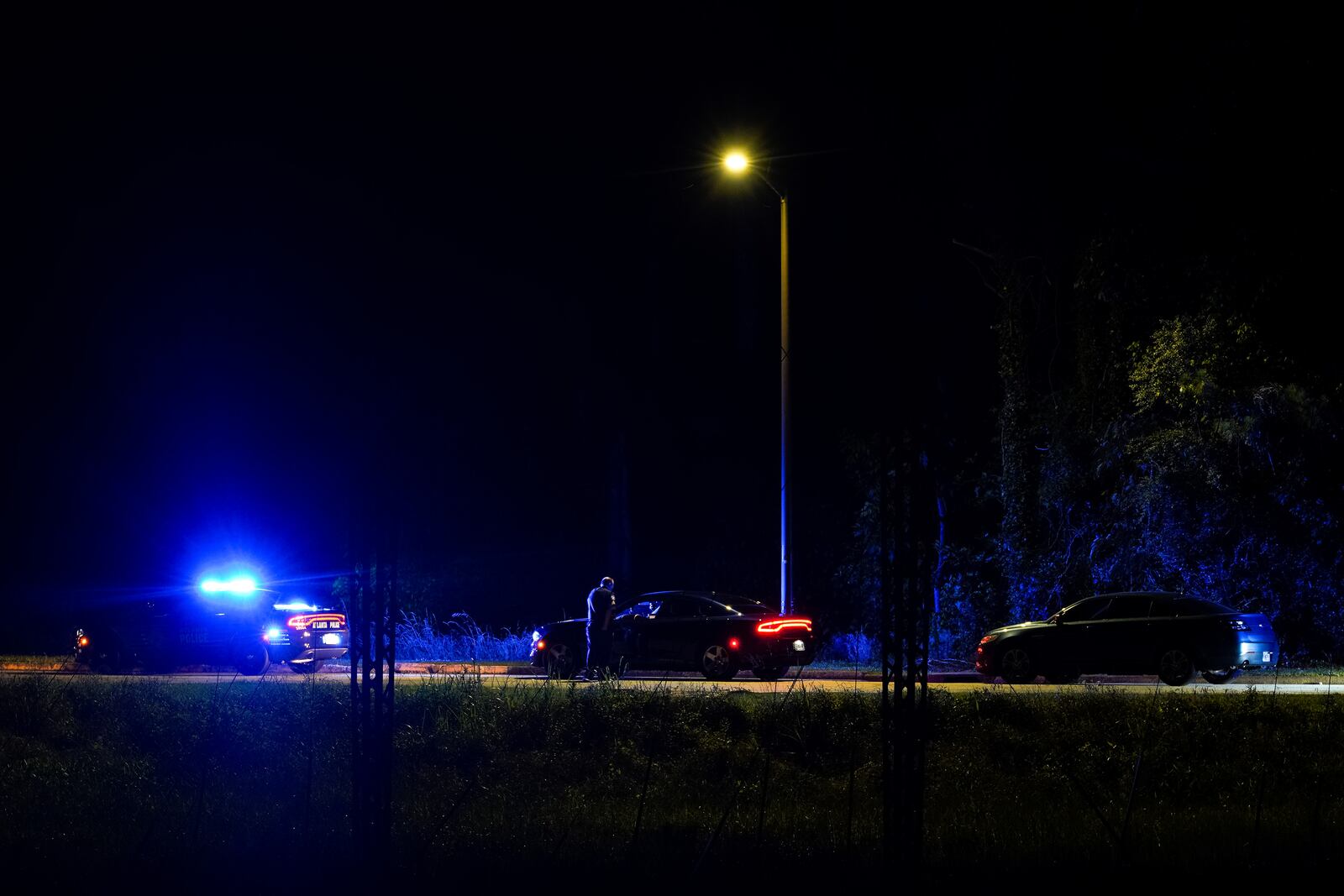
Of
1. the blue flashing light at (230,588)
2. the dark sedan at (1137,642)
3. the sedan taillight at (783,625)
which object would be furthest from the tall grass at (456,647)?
the dark sedan at (1137,642)

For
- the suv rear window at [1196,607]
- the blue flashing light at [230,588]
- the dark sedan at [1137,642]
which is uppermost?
the blue flashing light at [230,588]

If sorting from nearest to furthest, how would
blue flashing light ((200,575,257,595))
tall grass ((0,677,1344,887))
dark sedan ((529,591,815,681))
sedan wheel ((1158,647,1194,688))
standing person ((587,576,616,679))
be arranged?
tall grass ((0,677,1344,887)) → sedan wheel ((1158,647,1194,688)) → dark sedan ((529,591,815,681)) → standing person ((587,576,616,679)) → blue flashing light ((200,575,257,595))

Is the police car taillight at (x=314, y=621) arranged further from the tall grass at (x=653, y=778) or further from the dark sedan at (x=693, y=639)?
the tall grass at (x=653, y=778)

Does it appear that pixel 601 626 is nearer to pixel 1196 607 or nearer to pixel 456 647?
pixel 456 647

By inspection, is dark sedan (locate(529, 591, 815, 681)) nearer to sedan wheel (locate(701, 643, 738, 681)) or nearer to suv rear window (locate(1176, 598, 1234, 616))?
sedan wheel (locate(701, 643, 738, 681))

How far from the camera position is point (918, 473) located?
8984 millimetres

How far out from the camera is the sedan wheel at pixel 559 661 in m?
23.1

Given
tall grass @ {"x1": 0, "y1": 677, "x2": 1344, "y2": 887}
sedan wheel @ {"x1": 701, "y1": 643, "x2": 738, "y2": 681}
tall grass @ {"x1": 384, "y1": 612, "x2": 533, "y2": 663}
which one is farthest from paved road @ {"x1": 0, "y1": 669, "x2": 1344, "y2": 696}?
tall grass @ {"x1": 384, "y1": 612, "x2": 533, "y2": 663}

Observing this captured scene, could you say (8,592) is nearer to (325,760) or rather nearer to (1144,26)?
(325,760)

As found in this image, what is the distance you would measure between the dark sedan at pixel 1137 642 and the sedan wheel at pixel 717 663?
4.37 meters

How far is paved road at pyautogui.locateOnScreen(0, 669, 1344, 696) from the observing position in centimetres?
1892

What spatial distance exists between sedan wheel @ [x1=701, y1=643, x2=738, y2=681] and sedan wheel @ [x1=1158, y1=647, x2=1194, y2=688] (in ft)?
21.5

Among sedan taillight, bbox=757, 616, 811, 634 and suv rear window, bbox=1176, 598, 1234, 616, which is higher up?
suv rear window, bbox=1176, 598, 1234, 616

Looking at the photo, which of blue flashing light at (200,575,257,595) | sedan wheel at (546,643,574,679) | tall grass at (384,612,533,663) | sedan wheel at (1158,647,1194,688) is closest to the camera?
sedan wheel at (1158,647,1194,688)
